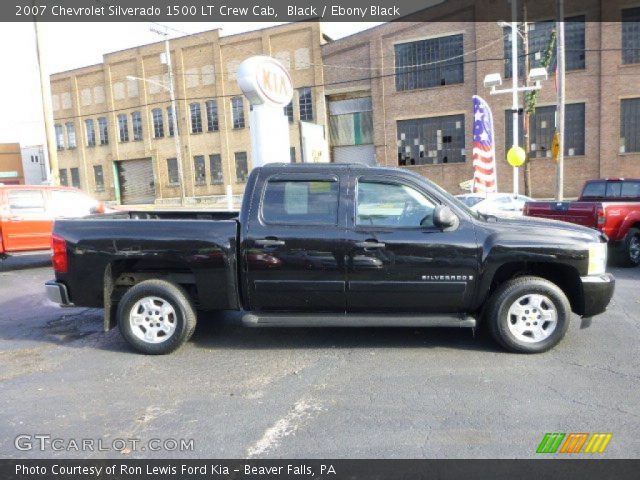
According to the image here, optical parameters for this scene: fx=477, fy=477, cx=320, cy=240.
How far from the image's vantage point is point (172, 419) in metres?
3.58

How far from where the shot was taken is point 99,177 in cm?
4416

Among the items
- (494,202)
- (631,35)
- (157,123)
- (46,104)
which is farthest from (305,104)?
(494,202)

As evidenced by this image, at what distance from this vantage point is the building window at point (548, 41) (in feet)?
86.8

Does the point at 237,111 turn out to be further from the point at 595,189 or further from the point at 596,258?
the point at 596,258

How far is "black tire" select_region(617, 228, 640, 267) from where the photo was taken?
353 inches

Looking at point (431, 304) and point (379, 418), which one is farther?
point (431, 304)

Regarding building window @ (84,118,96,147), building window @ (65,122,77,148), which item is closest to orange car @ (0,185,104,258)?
building window @ (84,118,96,147)

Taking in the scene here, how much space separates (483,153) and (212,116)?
26793mm

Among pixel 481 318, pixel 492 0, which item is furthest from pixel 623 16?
pixel 481 318

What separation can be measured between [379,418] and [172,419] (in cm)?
155

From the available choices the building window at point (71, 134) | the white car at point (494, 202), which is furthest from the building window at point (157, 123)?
the white car at point (494, 202)

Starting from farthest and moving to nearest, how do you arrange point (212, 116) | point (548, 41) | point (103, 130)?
point (103, 130) → point (212, 116) → point (548, 41)
